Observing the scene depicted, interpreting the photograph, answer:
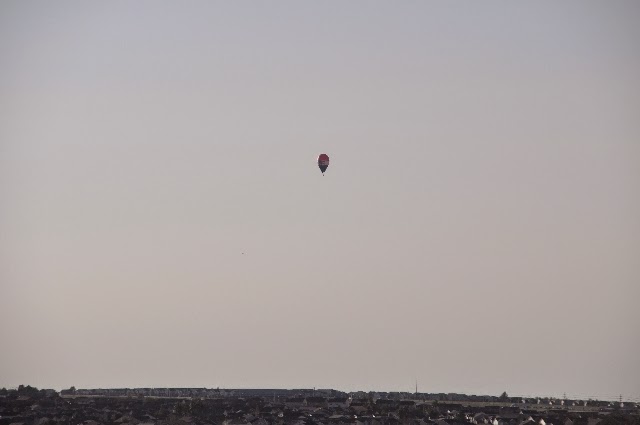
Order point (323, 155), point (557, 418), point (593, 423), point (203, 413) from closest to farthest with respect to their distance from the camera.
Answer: point (323, 155) → point (593, 423) → point (557, 418) → point (203, 413)

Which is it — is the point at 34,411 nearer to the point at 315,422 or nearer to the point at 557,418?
the point at 315,422

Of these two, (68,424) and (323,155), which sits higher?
(323,155)

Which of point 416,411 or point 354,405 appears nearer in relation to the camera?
point 416,411

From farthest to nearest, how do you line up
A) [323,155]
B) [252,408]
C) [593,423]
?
[252,408], [593,423], [323,155]

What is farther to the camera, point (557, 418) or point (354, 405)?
point (354, 405)

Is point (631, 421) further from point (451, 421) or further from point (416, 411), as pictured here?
point (416, 411)

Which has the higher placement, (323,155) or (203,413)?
(323,155)

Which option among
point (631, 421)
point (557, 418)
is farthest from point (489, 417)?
point (631, 421)

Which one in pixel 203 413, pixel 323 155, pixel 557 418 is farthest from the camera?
pixel 203 413

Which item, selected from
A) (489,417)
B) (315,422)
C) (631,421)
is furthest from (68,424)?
(631,421)
